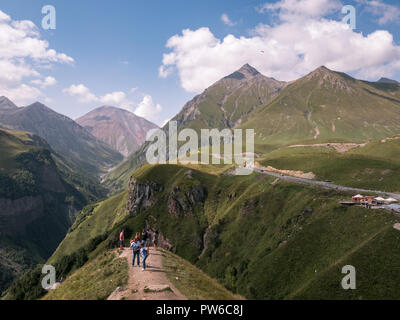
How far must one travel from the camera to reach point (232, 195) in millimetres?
132625

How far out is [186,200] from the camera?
149 m

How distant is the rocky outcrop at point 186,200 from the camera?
485 feet

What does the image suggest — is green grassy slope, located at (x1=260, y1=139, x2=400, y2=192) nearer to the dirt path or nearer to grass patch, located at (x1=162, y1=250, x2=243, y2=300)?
grass patch, located at (x1=162, y1=250, x2=243, y2=300)

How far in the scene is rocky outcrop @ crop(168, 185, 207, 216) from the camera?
147750mm

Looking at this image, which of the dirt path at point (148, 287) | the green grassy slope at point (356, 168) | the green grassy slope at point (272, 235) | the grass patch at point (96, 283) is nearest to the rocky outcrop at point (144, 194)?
the green grassy slope at point (272, 235)

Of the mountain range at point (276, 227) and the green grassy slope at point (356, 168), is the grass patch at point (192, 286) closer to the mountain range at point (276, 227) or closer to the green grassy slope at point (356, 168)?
the mountain range at point (276, 227)

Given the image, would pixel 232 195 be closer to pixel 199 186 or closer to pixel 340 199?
pixel 199 186

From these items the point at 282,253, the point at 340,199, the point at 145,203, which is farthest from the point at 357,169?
the point at 145,203

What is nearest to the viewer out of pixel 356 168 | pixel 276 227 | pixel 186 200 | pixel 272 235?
pixel 272 235

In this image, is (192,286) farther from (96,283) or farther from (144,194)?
(144,194)

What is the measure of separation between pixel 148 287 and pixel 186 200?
126 meters

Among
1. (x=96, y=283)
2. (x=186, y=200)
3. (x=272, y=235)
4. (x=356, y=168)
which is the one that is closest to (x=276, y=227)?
(x=272, y=235)
